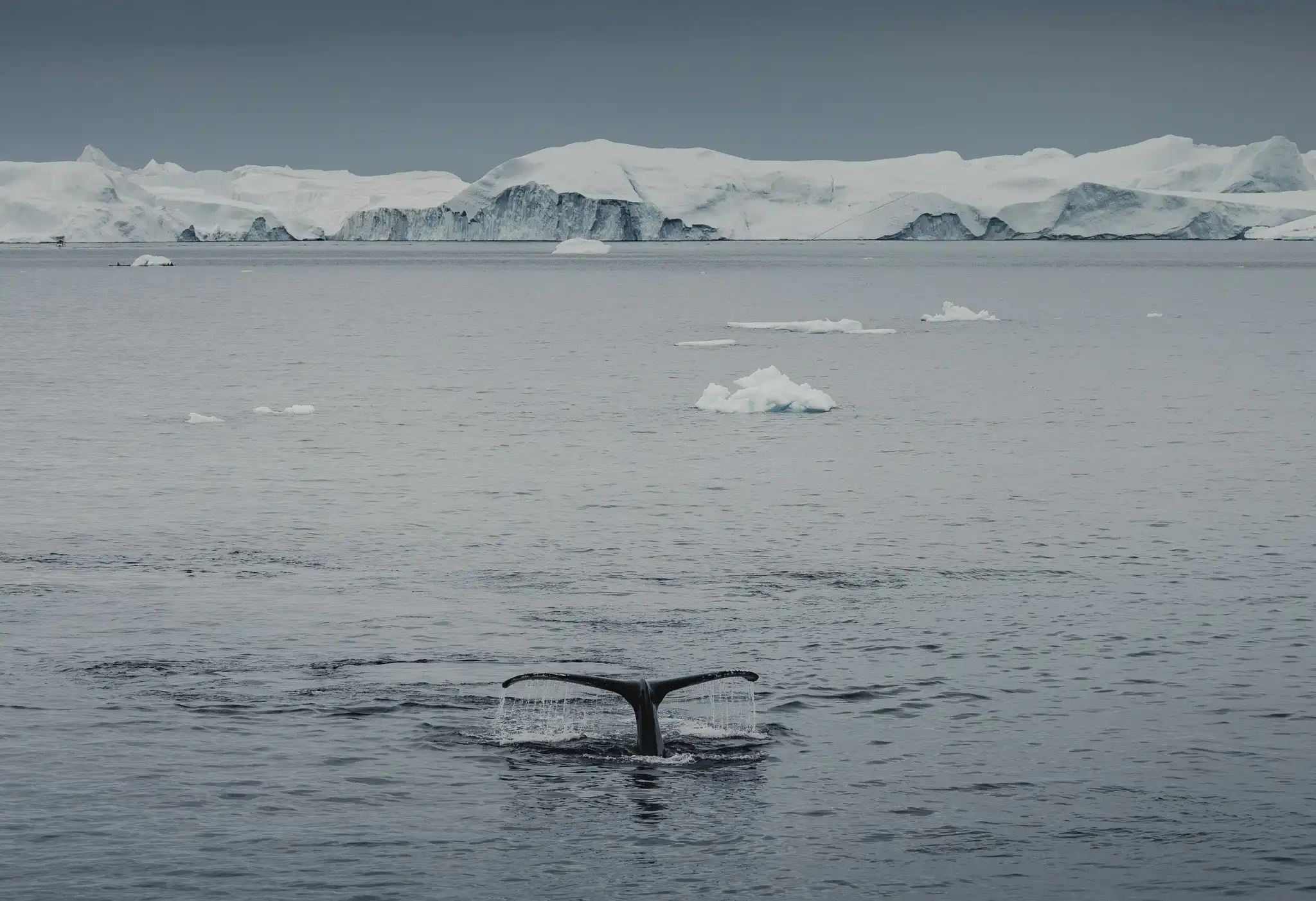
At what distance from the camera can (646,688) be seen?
657 inches

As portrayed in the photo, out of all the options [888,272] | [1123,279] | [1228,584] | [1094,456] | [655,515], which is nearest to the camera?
[1228,584]

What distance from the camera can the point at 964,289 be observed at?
14888 cm

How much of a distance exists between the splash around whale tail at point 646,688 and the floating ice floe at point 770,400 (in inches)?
1138

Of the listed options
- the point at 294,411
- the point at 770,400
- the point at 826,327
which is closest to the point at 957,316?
the point at 826,327

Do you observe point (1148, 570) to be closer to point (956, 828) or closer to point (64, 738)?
point (956, 828)

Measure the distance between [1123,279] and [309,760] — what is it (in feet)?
508

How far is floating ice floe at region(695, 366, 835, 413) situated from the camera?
4594 centimetres

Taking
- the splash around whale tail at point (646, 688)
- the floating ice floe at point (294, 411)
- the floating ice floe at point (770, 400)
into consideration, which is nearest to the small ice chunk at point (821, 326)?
the floating ice floe at point (770, 400)

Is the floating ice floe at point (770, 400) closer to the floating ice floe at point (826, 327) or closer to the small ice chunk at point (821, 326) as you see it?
the floating ice floe at point (826, 327)

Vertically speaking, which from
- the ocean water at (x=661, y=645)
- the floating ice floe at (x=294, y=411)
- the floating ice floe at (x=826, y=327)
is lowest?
the ocean water at (x=661, y=645)

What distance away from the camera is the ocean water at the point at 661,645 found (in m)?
14.7

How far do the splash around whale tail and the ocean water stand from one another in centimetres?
31

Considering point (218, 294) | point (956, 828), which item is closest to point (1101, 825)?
point (956, 828)

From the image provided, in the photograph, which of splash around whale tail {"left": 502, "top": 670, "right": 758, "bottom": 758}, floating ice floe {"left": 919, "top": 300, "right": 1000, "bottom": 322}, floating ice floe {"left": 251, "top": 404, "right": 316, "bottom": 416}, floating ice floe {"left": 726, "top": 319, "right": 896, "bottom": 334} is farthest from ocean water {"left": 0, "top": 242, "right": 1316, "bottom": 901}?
floating ice floe {"left": 919, "top": 300, "right": 1000, "bottom": 322}
